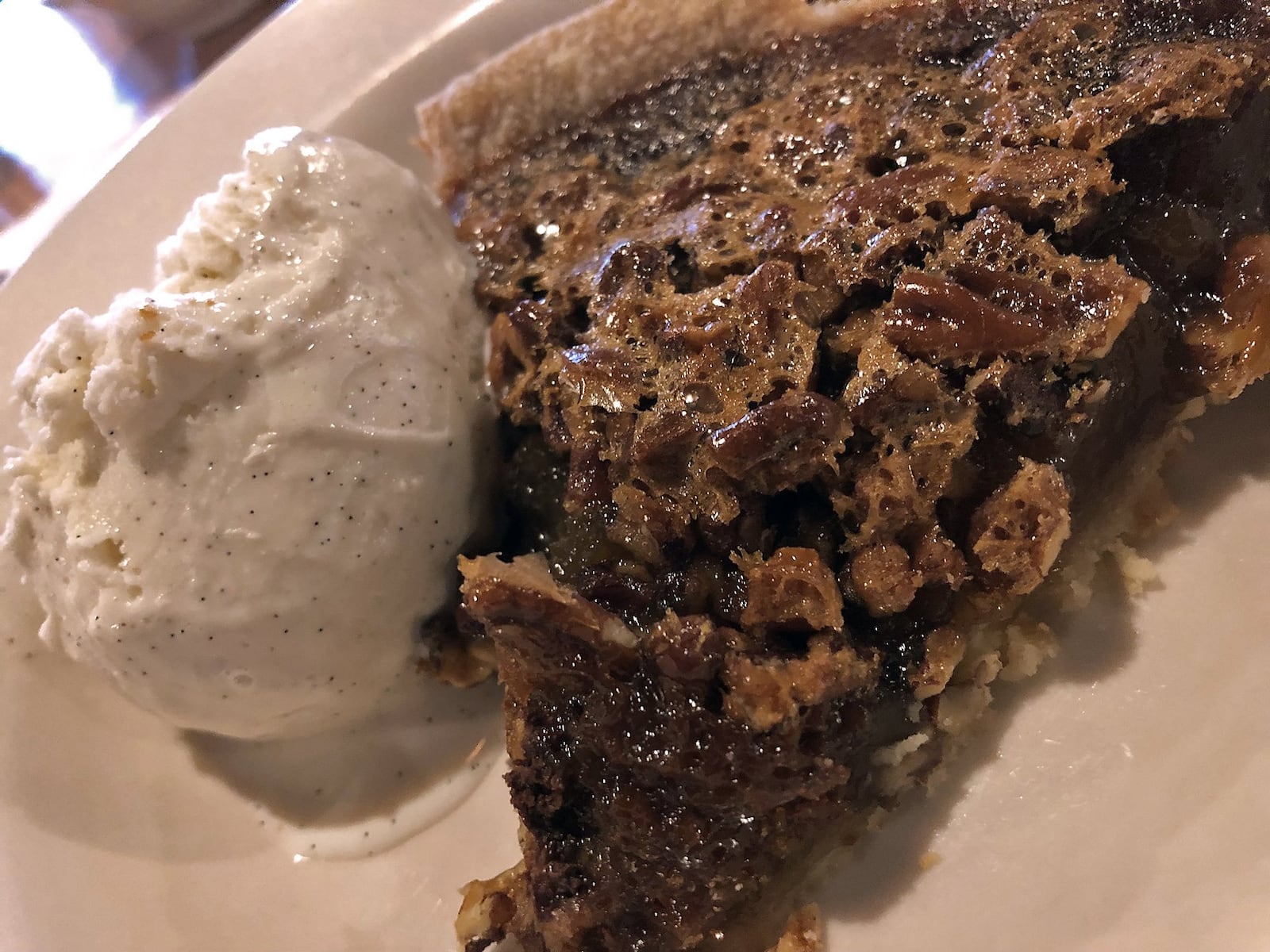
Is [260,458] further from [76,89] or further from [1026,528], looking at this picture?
[76,89]

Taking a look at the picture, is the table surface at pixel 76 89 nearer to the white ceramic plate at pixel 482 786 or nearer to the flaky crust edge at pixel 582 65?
the white ceramic plate at pixel 482 786

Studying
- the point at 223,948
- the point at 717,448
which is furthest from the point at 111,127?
the point at 717,448

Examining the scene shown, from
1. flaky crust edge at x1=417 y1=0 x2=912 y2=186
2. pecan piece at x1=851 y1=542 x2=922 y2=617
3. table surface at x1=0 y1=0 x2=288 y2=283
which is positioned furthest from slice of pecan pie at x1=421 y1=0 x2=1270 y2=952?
table surface at x1=0 y1=0 x2=288 y2=283

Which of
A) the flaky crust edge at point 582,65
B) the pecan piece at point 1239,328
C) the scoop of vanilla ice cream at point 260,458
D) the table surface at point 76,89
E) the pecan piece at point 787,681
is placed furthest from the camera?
the table surface at point 76,89

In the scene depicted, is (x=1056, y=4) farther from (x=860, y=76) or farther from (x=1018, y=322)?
(x=1018, y=322)

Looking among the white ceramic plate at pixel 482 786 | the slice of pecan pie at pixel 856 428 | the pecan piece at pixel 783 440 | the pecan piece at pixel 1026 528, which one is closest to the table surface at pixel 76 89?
the white ceramic plate at pixel 482 786

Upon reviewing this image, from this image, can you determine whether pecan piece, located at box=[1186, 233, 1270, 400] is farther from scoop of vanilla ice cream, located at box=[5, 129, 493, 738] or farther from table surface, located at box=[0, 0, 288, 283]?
table surface, located at box=[0, 0, 288, 283]
